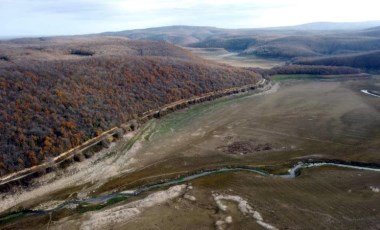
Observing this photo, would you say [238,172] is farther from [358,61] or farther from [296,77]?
[358,61]

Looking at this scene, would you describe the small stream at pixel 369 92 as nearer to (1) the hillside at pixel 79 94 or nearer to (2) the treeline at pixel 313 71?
(2) the treeline at pixel 313 71

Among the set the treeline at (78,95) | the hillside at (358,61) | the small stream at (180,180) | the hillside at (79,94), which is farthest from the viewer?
the hillside at (358,61)

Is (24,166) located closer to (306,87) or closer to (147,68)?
(147,68)

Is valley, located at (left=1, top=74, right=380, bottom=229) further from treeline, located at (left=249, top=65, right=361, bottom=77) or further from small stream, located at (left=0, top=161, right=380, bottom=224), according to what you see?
treeline, located at (left=249, top=65, right=361, bottom=77)

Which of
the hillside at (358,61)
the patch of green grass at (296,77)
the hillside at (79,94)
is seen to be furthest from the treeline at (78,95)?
the hillside at (358,61)

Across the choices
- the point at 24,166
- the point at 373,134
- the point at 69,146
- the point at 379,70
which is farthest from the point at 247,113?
the point at 379,70

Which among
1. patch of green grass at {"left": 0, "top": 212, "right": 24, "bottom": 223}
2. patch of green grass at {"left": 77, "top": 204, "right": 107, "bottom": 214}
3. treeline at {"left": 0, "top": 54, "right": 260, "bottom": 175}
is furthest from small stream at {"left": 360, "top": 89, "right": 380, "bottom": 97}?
patch of green grass at {"left": 0, "top": 212, "right": 24, "bottom": 223}

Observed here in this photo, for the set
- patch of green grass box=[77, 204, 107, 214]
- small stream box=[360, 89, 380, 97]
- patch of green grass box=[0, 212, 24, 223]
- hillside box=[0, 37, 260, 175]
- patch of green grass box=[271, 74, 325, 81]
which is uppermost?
hillside box=[0, 37, 260, 175]

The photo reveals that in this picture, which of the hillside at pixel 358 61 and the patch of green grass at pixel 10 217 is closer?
the patch of green grass at pixel 10 217
